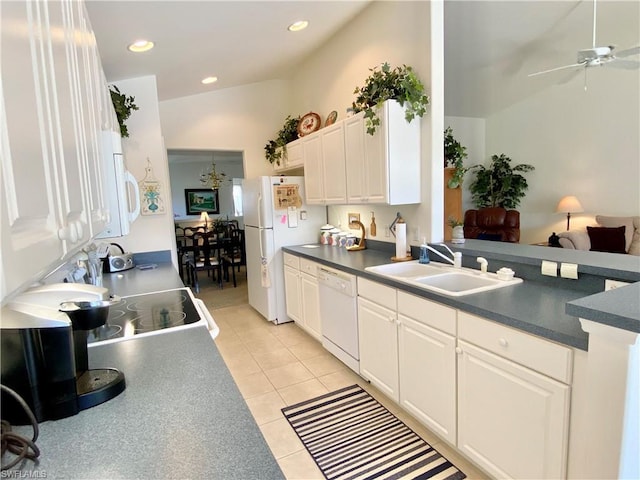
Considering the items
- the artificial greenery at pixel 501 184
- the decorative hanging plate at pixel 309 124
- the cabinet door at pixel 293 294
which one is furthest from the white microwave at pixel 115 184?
the artificial greenery at pixel 501 184

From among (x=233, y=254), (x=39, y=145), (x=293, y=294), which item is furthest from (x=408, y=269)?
(x=233, y=254)

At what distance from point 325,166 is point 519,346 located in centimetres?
256

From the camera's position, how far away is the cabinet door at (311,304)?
3428 millimetres

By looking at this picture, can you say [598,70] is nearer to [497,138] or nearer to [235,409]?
[497,138]

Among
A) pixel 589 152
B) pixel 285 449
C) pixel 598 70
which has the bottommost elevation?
pixel 285 449

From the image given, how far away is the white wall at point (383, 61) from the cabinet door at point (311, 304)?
2.64ft

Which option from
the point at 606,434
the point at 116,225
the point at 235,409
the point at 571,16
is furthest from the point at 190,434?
the point at 571,16

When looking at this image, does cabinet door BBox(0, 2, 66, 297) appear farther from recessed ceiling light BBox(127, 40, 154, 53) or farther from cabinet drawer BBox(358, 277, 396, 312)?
recessed ceiling light BBox(127, 40, 154, 53)

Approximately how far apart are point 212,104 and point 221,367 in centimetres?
414

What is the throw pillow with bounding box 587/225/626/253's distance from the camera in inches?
172

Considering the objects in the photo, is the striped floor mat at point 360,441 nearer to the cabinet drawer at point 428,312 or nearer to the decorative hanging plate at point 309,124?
the cabinet drawer at point 428,312

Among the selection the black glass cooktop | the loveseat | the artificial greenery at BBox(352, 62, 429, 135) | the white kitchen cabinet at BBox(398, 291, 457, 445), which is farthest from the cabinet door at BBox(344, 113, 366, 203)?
the loveseat

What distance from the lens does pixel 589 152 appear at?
502cm

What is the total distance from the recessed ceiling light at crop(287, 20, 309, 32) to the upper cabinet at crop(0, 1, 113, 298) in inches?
101
